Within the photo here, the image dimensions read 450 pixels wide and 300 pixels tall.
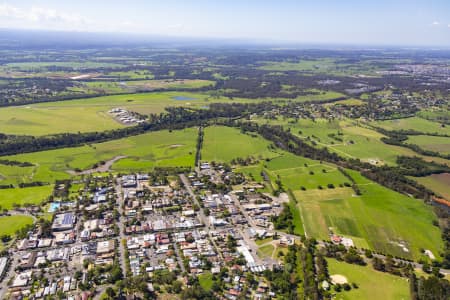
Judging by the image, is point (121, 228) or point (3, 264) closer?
point (3, 264)

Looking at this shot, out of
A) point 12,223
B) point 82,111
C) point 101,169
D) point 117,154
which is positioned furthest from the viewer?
point 82,111

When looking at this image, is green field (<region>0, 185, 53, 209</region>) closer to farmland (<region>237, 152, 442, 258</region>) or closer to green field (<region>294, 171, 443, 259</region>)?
farmland (<region>237, 152, 442, 258</region>)

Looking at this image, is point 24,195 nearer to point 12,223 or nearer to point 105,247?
point 12,223

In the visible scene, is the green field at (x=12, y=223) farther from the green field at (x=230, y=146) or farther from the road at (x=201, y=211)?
the green field at (x=230, y=146)

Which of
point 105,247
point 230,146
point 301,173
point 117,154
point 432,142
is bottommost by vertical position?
point 105,247

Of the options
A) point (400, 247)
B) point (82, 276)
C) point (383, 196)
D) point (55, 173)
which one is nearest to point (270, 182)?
point (383, 196)

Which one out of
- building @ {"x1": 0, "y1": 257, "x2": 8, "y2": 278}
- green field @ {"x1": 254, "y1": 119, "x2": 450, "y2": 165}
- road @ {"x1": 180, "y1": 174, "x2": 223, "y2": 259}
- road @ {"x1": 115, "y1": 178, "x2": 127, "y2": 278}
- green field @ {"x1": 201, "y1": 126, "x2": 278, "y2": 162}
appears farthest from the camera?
green field @ {"x1": 254, "y1": 119, "x2": 450, "y2": 165}

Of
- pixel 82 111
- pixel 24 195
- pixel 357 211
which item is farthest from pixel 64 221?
pixel 82 111

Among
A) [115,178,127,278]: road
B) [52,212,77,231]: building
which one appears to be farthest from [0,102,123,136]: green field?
[52,212,77,231]: building
